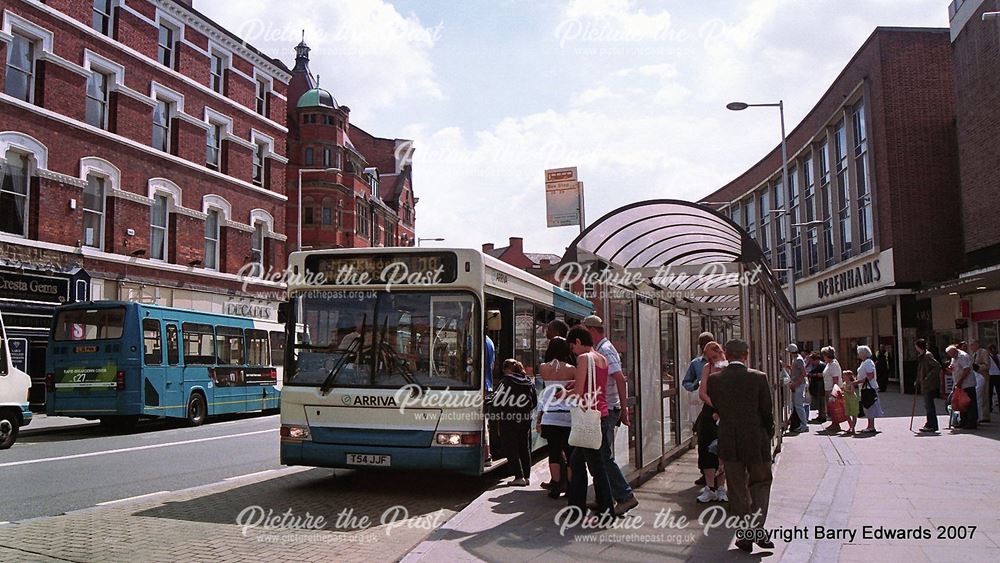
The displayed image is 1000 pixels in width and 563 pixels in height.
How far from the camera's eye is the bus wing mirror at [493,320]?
9260mm

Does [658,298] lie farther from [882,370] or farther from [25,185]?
[882,370]

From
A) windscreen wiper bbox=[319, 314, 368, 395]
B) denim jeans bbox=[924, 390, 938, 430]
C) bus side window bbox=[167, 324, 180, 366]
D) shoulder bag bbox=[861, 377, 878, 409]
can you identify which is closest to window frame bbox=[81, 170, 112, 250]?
bus side window bbox=[167, 324, 180, 366]

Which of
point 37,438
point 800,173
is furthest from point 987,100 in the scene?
point 37,438

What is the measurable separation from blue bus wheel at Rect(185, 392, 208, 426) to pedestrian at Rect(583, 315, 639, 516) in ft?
45.2

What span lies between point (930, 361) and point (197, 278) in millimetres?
25645

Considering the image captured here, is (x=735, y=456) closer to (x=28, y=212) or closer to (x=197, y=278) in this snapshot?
(x=28, y=212)

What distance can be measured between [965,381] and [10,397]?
1747cm

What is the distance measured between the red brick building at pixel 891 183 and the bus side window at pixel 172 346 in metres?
18.1

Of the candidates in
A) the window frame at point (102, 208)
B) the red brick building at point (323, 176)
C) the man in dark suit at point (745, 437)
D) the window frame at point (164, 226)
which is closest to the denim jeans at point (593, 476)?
the man in dark suit at point (745, 437)

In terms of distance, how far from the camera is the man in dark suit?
6.21m

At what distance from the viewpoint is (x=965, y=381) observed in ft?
50.0

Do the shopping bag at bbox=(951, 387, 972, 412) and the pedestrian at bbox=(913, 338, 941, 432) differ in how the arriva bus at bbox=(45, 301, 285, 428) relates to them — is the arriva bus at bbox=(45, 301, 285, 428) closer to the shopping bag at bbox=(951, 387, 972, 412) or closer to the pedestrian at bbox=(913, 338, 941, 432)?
the pedestrian at bbox=(913, 338, 941, 432)

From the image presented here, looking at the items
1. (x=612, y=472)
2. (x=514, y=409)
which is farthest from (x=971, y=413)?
(x=612, y=472)

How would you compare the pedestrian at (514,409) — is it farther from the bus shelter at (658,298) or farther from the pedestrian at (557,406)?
the bus shelter at (658,298)
